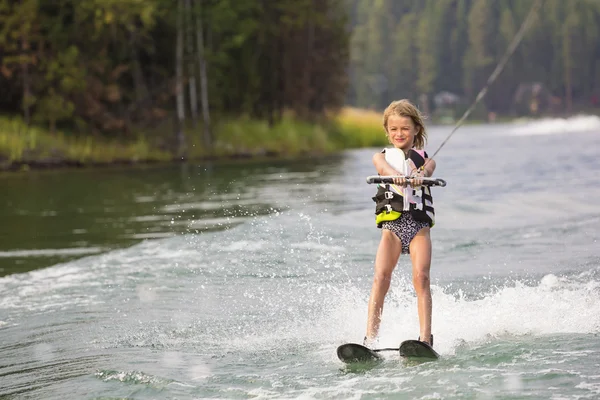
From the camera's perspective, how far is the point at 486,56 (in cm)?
14688

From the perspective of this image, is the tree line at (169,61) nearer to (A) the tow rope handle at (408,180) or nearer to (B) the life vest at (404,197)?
(B) the life vest at (404,197)

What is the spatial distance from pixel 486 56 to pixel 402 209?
472ft

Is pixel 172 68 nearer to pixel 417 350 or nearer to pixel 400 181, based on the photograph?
pixel 400 181

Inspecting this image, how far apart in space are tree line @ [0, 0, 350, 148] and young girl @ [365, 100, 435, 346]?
28.4 m

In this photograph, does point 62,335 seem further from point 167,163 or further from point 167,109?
point 167,109

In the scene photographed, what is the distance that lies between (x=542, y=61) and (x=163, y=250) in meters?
139

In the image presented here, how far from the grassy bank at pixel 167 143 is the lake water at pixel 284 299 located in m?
14.4

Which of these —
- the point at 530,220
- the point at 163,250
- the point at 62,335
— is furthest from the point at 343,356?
the point at 530,220

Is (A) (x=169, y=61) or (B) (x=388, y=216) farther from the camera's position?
(A) (x=169, y=61)

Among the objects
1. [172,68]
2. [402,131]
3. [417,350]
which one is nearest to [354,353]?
[417,350]

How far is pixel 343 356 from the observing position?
21.1 feet

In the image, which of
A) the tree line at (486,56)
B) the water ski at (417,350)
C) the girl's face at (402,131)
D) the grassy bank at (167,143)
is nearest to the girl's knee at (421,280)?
the water ski at (417,350)

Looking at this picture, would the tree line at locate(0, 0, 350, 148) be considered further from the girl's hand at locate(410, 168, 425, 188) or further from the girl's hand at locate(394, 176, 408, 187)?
the girl's hand at locate(394, 176, 408, 187)

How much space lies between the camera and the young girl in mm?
6875
